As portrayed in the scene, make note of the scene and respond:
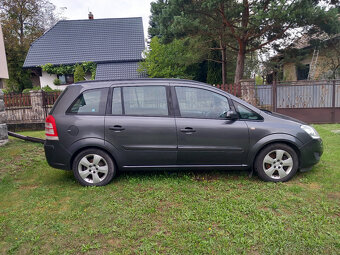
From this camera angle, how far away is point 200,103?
408 cm

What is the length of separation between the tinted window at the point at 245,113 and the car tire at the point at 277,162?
524 millimetres

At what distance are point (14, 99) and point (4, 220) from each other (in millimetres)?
11610

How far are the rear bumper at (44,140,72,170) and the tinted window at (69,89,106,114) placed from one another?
613 millimetres

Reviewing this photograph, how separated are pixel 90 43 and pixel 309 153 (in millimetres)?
23212

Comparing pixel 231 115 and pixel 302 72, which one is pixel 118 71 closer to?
pixel 302 72

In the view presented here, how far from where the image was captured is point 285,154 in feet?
13.1

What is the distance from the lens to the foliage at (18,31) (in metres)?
27.7

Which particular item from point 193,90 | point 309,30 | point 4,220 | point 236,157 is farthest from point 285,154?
point 309,30

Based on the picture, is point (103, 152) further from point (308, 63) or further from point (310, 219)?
point (308, 63)

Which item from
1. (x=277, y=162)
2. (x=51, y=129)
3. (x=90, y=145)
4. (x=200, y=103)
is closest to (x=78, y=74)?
(x=51, y=129)

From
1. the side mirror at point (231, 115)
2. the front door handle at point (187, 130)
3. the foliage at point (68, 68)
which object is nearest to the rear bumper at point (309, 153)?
the side mirror at point (231, 115)

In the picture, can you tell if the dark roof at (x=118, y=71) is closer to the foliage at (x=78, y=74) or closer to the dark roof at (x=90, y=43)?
the dark roof at (x=90, y=43)

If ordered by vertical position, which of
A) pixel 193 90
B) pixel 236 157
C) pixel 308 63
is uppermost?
pixel 308 63

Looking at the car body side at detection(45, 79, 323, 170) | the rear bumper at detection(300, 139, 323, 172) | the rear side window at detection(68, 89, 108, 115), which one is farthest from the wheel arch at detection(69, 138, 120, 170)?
the rear bumper at detection(300, 139, 323, 172)
